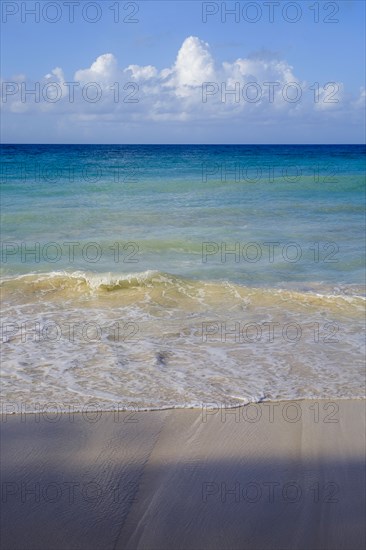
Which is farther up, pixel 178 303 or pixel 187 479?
pixel 178 303

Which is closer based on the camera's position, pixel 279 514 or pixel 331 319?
pixel 279 514

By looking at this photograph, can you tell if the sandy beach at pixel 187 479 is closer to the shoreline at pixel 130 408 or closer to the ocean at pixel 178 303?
the shoreline at pixel 130 408

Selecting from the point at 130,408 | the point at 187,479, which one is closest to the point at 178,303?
the point at 130,408

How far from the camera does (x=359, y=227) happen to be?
1482 centimetres

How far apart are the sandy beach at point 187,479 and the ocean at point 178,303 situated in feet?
1.34

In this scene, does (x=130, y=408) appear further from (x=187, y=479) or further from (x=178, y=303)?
(x=178, y=303)

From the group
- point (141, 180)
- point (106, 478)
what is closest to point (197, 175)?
point (141, 180)

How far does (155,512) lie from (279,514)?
0.69 m

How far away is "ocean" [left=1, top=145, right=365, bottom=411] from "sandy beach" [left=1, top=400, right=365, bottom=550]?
41 centimetres

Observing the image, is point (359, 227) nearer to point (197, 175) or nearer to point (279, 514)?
point (279, 514)

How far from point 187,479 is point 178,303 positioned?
4803 millimetres

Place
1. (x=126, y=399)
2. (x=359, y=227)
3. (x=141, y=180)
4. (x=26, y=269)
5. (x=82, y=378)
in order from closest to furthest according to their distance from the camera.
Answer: (x=126, y=399)
(x=82, y=378)
(x=26, y=269)
(x=359, y=227)
(x=141, y=180)

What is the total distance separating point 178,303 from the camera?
854 cm

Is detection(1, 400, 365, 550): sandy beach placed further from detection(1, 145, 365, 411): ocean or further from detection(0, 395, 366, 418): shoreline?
detection(1, 145, 365, 411): ocean
